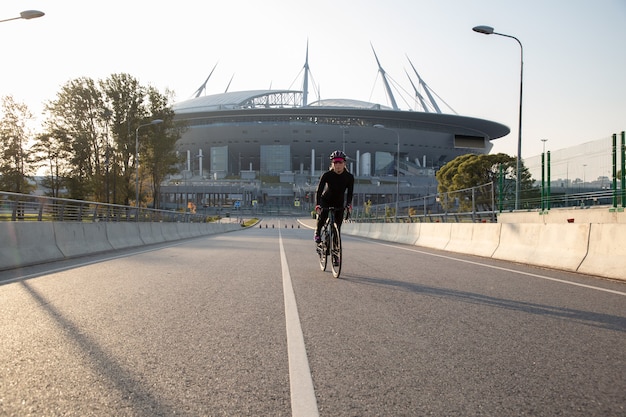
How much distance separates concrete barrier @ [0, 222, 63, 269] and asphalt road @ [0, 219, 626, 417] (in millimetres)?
2773

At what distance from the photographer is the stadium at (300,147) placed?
128 m

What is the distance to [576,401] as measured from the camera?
2768mm

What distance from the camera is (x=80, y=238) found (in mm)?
13227

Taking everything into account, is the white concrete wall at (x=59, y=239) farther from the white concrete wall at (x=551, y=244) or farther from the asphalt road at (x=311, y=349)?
the white concrete wall at (x=551, y=244)

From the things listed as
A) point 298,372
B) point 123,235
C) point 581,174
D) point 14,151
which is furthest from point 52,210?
point 14,151

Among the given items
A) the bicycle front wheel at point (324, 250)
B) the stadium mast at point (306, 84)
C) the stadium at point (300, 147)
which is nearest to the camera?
the bicycle front wheel at point (324, 250)

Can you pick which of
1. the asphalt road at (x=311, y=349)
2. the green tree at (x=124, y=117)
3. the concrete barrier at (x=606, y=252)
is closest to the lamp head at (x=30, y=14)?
the asphalt road at (x=311, y=349)

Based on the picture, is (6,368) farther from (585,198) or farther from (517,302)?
(585,198)

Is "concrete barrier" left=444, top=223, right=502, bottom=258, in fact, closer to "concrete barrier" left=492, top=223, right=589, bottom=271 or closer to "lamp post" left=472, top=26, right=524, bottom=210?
"concrete barrier" left=492, top=223, right=589, bottom=271

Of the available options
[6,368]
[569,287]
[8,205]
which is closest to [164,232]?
[8,205]

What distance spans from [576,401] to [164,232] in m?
21.5

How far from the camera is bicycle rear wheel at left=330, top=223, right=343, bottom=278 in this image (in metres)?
8.27

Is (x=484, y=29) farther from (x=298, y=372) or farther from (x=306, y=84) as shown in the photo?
(x=306, y=84)

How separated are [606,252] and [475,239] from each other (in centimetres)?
602
